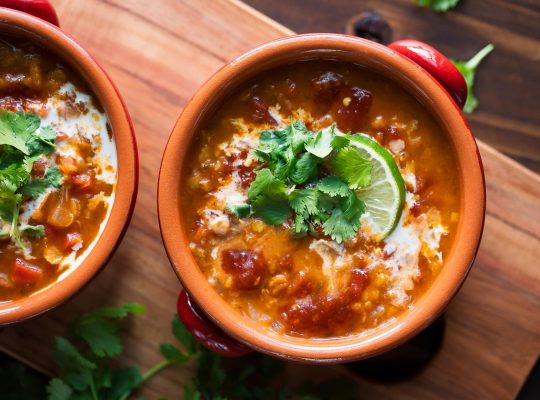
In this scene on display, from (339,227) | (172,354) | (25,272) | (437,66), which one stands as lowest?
(172,354)

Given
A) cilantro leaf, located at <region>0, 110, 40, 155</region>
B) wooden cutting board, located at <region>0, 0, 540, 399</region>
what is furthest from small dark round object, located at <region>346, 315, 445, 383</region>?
cilantro leaf, located at <region>0, 110, 40, 155</region>

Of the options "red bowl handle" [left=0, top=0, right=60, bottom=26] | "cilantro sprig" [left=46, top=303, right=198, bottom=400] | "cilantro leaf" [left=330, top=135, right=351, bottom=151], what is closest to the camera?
"cilantro leaf" [left=330, top=135, right=351, bottom=151]

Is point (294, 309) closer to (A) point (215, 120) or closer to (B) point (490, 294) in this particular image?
(A) point (215, 120)

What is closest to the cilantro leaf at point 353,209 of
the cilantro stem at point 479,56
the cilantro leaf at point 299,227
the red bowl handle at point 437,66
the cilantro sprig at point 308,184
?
the cilantro sprig at point 308,184

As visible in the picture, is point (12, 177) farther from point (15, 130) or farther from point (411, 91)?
point (411, 91)

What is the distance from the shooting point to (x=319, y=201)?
2.41 metres

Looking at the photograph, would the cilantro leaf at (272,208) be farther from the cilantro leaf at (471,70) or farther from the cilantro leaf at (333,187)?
the cilantro leaf at (471,70)

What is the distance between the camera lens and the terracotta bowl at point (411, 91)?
7.87ft

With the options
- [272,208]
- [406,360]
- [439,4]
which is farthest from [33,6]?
[406,360]

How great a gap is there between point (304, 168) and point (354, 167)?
158 mm

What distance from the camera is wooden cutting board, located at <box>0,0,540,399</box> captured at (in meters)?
2.85

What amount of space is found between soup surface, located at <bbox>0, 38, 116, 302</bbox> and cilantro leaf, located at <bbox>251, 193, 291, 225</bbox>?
0.49 meters

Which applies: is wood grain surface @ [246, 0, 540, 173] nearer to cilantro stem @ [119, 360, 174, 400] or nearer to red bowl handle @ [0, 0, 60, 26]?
red bowl handle @ [0, 0, 60, 26]

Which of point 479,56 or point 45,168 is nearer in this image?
point 45,168
